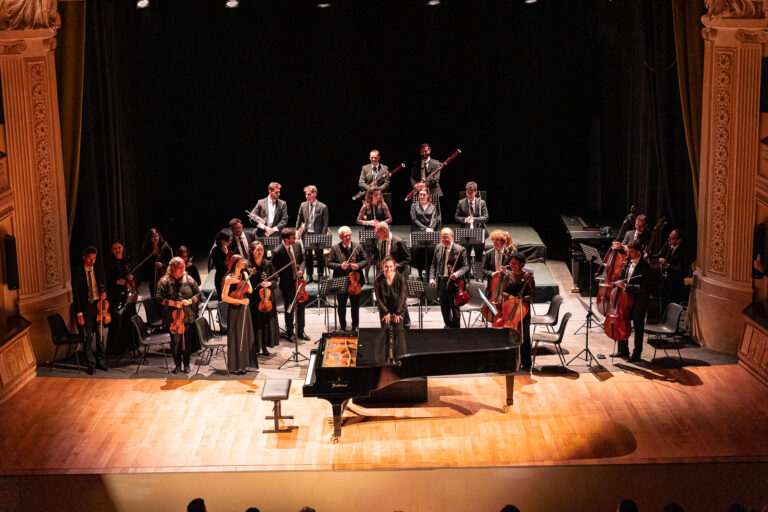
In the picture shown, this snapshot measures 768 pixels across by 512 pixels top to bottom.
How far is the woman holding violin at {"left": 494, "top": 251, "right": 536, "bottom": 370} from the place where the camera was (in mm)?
9594

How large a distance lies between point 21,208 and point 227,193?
4891 mm

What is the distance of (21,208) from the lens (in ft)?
33.5

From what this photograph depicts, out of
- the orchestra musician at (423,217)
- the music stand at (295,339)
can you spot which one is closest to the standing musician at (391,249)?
the orchestra musician at (423,217)

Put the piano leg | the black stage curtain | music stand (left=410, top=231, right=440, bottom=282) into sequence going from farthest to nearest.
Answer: the black stage curtain < music stand (left=410, top=231, right=440, bottom=282) < the piano leg

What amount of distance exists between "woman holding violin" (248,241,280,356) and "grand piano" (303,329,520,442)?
1.38m

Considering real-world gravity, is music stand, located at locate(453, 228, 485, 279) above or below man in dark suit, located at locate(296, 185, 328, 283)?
below

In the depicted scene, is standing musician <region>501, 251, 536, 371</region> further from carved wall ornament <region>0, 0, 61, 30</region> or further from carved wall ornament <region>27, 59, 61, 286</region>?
carved wall ornament <region>0, 0, 61, 30</region>

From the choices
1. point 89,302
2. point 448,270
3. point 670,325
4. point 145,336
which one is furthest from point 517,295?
point 89,302

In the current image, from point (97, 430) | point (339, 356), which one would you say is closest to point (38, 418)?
point (97, 430)

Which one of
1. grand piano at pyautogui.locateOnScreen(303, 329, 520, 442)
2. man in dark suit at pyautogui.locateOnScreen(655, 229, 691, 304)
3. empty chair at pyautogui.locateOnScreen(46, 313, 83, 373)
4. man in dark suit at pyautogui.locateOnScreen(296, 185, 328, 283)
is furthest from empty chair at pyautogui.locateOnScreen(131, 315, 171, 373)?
man in dark suit at pyautogui.locateOnScreen(655, 229, 691, 304)

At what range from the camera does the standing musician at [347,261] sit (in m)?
10.8

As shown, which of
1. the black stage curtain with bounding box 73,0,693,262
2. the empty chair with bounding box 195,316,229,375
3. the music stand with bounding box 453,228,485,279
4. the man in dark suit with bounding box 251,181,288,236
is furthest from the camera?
the black stage curtain with bounding box 73,0,693,262

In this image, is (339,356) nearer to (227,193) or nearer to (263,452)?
(263,452)

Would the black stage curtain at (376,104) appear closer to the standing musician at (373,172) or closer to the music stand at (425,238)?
the standing musician at (373,172)
